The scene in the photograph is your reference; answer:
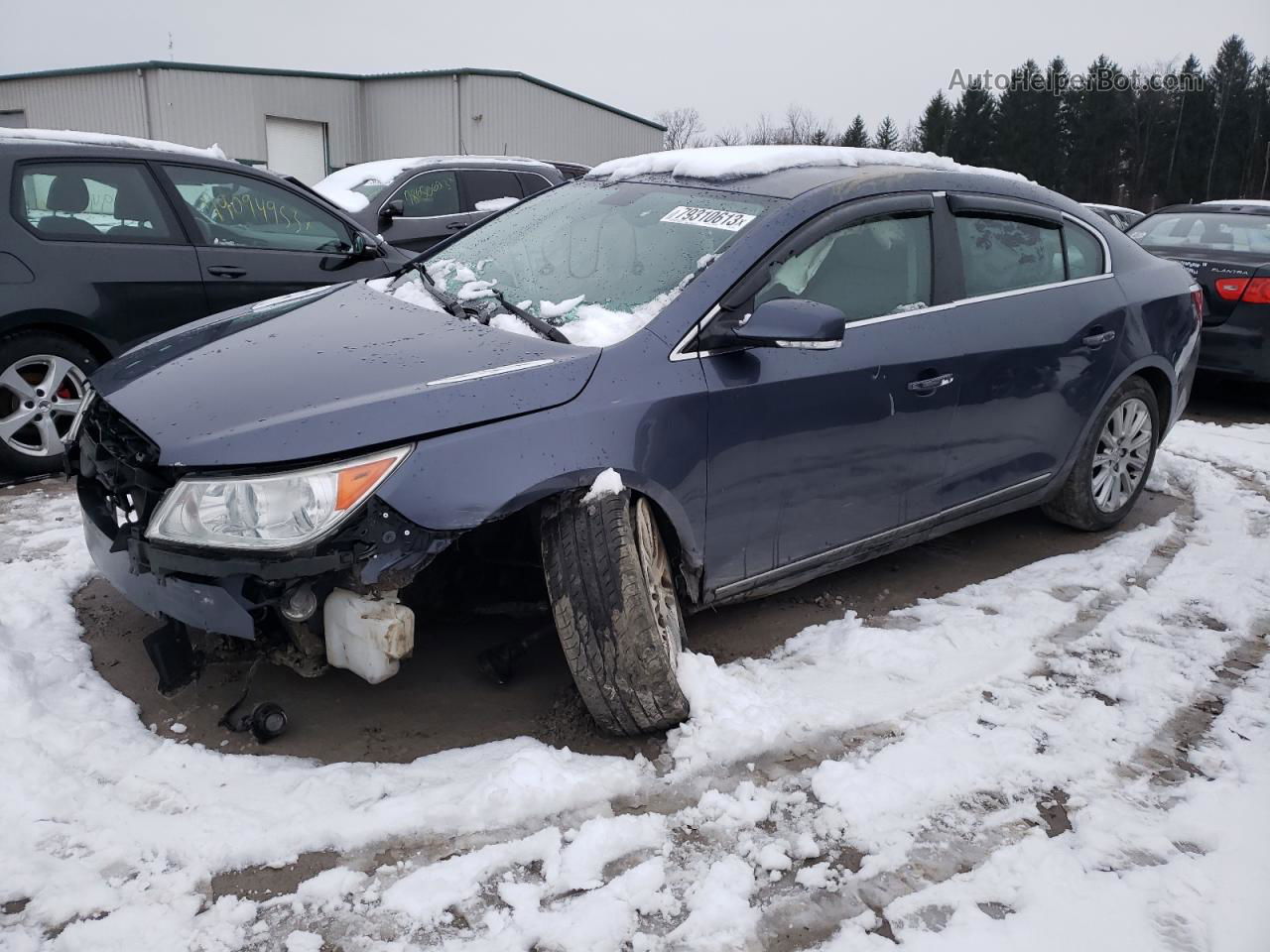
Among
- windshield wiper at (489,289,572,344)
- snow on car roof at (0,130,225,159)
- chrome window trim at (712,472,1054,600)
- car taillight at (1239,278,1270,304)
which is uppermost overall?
snow on car roof at (0,130,225,159)

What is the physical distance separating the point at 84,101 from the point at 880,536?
2704cm

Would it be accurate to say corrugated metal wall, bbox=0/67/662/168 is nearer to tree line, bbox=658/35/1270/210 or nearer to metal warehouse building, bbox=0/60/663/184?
metal warehouse building, bbox=0/60/663/184

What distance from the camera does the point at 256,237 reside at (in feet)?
17.4

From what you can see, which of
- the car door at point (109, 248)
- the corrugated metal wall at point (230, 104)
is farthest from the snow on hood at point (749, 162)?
the corrugated metal wall at point (230, 104)

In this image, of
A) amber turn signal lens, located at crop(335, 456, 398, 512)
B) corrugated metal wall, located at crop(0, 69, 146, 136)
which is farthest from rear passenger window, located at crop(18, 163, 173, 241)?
corrugated metal wall, located at crop(0, 69, 146, 136)

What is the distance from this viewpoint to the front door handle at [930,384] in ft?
10.9

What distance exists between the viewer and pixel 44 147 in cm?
472

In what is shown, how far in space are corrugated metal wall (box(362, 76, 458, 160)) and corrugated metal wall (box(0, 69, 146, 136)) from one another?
18.1 feet

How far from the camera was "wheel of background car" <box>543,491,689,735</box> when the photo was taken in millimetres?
2539

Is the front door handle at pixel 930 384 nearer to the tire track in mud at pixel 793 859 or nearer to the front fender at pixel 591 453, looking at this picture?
the front fender at pixel 591 453

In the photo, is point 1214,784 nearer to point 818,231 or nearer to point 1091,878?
point 1091,878

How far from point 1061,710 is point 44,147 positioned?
508 cm

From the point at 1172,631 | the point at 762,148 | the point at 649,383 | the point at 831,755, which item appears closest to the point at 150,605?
the point at 649,383

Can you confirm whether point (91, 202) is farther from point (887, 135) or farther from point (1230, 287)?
point (887, 135)
